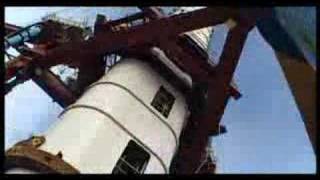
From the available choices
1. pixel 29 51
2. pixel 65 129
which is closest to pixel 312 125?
pixel 65 129

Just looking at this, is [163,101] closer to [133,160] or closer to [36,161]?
[133,160]

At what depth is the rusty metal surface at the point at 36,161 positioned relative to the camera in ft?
66.5

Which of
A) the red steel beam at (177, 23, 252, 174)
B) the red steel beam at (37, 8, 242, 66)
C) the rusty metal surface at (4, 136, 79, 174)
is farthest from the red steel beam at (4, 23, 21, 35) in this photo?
the rusty metal surface at (4, 136, 79, 174)

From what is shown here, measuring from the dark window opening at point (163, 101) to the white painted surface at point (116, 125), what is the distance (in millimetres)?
203

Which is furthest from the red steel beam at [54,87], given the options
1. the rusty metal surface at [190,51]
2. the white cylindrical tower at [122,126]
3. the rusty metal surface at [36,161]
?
the rusty metal surface at [36,161]

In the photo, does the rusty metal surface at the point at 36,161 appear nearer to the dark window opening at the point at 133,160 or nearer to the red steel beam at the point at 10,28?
the dark window opening at the point at 133,160

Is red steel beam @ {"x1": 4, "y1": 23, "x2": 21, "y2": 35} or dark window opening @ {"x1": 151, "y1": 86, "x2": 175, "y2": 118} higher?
red steel beam @ {"x1": 4, "y1": 23, "x2": 21, "y2": 35}

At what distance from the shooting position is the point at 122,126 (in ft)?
78.2

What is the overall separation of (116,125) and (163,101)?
3782mm

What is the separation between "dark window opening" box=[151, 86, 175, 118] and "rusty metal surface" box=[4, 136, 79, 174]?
6.04m

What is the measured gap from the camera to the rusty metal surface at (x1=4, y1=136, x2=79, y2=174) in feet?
66.5

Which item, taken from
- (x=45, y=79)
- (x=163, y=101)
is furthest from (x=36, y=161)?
(x=45, y=79)

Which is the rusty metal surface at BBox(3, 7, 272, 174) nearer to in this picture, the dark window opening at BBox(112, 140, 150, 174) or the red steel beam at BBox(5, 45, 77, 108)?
the red steel beam at BBox(5, 45, 77, 108)
